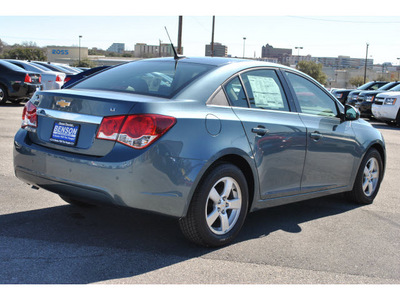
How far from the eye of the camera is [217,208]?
440cm

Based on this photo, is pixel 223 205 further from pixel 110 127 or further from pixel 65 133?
pixel 65 133

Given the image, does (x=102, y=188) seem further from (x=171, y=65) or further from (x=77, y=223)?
(x=171, y=65)

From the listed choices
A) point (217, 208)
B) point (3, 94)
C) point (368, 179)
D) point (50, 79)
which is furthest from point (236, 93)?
point (50, 79)

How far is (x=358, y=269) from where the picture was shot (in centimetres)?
415

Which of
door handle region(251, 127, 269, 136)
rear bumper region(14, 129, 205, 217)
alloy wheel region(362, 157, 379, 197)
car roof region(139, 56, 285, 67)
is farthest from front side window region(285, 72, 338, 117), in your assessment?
rear bumper region(14, 129, 205, 217)

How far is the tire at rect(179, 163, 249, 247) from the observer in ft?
13.7

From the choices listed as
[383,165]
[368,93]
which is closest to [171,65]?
[383,165]

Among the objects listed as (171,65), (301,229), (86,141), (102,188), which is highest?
(171,65)

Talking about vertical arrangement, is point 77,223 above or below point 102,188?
below

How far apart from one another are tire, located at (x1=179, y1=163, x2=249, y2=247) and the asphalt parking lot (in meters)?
0.13

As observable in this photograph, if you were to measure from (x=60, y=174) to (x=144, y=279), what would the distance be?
3.64ft

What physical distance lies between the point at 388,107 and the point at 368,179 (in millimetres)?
13597

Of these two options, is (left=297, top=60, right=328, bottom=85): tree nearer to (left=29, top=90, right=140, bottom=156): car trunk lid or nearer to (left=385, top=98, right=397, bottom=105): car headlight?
(left=385, top=98, right=397, bottom=105): car headlight
